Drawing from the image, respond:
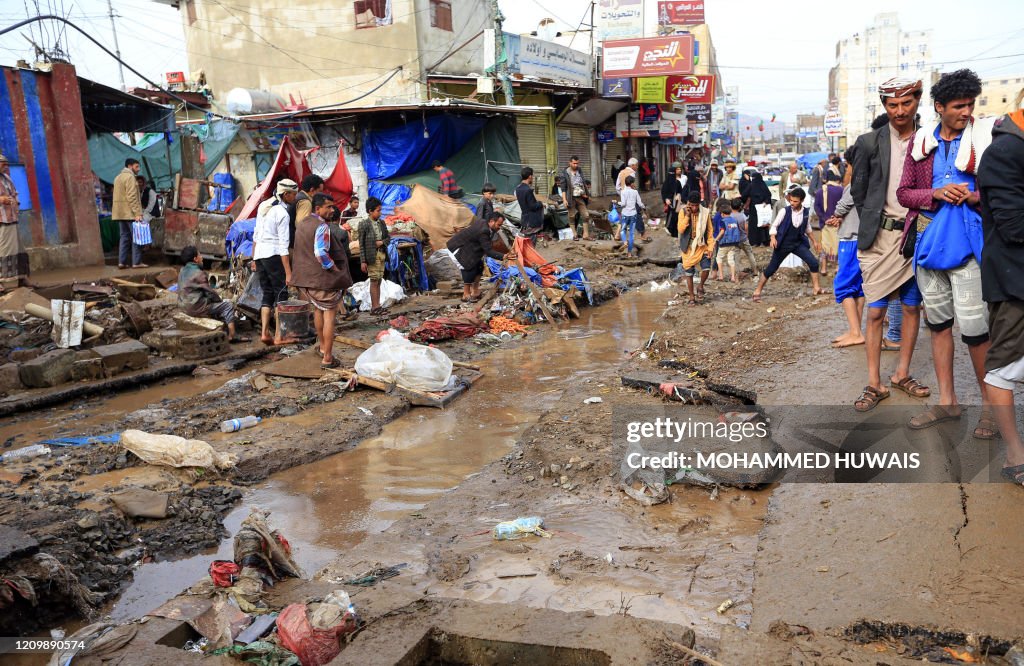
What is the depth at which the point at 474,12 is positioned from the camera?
779 inches

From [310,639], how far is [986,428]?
3375mm

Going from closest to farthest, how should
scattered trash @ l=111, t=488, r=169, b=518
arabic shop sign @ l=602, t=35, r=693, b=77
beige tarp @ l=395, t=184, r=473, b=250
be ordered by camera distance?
scattered trash @ l=111, t=488, r=169, b=518, beige tarp @ l=395, t=184, r=473, b=250, arabic shop sign @ l=602, t=35, r=693, b=77

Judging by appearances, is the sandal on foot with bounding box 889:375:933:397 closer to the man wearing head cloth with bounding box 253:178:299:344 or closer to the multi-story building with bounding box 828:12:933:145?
the man wearing head cloth with bounding box 253:178:299:344

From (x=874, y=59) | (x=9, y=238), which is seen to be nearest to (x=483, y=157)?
(x=9, y=238)

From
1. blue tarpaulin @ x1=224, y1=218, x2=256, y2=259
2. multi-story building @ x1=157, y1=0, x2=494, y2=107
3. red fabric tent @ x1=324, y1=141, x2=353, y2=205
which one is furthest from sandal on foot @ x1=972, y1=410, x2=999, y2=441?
multi-story building @ x1=157, y1=0, x2=494, y2=107

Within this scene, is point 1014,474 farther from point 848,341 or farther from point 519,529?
point 848,341

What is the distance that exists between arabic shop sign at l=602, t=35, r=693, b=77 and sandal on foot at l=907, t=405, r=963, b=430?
20224 mm

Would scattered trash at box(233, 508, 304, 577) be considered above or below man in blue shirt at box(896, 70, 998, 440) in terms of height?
below

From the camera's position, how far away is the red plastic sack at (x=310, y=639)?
296 centimetres

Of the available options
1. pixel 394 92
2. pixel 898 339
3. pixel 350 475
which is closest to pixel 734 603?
pixel 350 475

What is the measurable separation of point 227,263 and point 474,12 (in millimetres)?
10267

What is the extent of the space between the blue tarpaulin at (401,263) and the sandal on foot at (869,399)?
28.8 ft

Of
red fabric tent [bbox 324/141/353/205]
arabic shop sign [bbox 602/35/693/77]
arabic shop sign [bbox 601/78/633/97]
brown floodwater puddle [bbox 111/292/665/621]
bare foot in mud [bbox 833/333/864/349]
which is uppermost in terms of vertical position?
arabic shop sign [bbox 602/35/693/77]

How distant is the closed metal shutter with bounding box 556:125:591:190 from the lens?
22.7m
